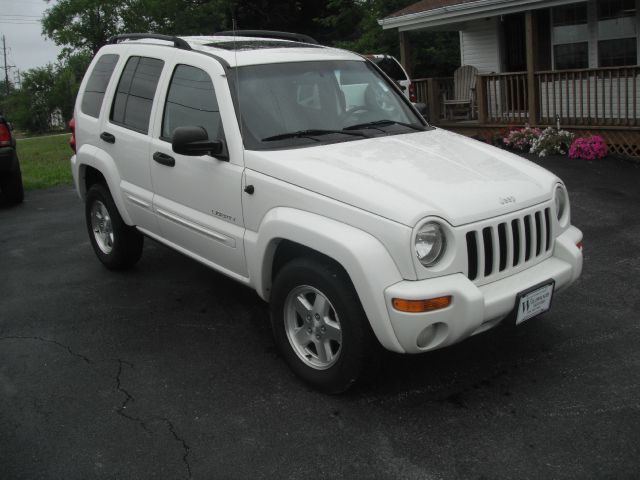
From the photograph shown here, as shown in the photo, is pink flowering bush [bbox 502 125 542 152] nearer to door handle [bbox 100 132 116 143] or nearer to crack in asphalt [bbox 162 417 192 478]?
door handle [bbox 100 132 116 143]

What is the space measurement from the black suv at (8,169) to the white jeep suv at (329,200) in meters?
5.04

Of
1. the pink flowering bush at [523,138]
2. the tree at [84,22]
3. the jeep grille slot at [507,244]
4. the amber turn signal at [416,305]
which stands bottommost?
the pink flowering bush at [523,138]

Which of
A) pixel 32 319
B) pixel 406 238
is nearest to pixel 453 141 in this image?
pixel 406 238

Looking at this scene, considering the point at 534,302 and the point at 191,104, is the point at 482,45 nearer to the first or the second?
the point at 191,104

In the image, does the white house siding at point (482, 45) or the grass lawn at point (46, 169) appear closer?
the grass lawn at point (46, 169)

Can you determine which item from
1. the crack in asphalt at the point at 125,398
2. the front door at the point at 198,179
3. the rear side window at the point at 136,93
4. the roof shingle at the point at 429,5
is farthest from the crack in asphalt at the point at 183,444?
the roof shingle at the point at 429,5

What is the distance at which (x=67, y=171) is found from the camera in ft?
49.9

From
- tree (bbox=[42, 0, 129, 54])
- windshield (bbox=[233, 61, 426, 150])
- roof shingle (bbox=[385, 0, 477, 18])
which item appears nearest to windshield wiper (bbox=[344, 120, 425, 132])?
windshield (bbox=[233, 61, 426, 150])

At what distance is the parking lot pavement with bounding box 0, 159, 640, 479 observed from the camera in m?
3.48

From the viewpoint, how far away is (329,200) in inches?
154

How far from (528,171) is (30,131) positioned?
51.9 metres

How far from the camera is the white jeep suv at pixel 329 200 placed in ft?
12.0

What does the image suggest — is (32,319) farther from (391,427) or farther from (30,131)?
(30,131)

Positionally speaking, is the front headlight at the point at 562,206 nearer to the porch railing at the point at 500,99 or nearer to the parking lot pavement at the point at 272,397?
the parking lot pavement at the point at 272,397
